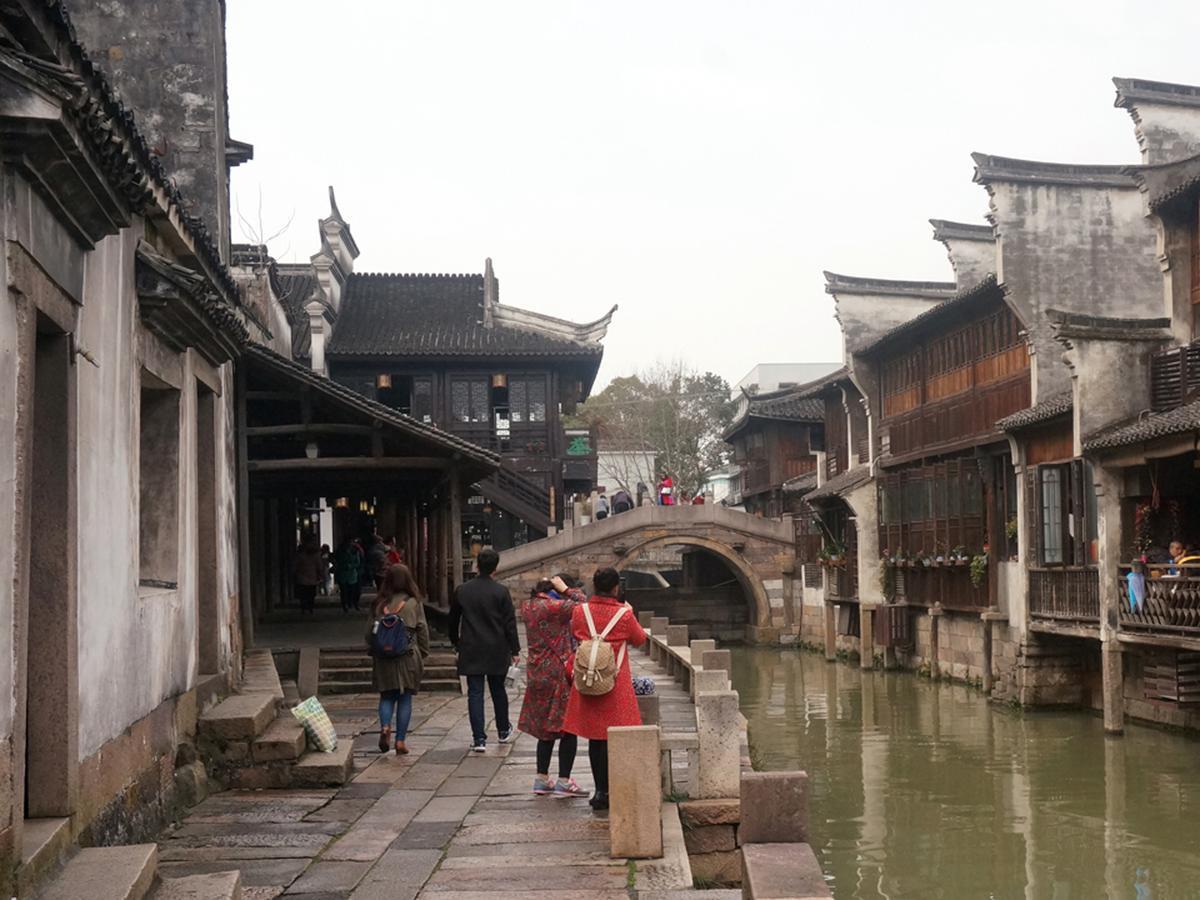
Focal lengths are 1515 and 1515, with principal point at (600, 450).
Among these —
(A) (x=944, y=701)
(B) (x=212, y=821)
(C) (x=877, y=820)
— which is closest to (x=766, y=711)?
(A) (x=944, y=701)

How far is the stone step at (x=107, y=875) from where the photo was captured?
5590 mm

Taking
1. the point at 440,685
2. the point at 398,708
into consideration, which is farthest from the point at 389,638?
the point at 440,685

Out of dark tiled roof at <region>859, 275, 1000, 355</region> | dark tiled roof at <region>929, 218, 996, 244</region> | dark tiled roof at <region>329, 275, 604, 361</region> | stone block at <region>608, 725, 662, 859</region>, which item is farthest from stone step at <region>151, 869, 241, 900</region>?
dark tiled roof at <region>329, 275, 604, 361</region>

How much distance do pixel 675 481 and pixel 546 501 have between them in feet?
57.9

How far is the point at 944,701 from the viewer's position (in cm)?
2450

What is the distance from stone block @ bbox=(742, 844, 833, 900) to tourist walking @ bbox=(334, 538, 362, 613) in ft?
63.1

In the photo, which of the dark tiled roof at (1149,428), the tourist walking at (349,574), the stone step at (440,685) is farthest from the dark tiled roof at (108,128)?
the tourist walking at (349,574)

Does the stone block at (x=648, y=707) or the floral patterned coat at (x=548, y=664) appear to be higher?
the floral patterned coat at (x=548, y=664)

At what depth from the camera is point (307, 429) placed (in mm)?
17422

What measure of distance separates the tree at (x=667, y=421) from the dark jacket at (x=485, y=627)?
43671mm

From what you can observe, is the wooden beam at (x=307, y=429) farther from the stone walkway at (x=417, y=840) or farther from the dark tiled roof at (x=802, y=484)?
the dark tiled roof at (x=802, y=484)

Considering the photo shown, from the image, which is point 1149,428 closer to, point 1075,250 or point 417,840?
point 1075,250

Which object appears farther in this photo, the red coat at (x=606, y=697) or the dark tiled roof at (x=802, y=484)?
the dark tiled roof at (x=802, y=484)

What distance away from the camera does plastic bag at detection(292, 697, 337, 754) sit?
34.9 feet
